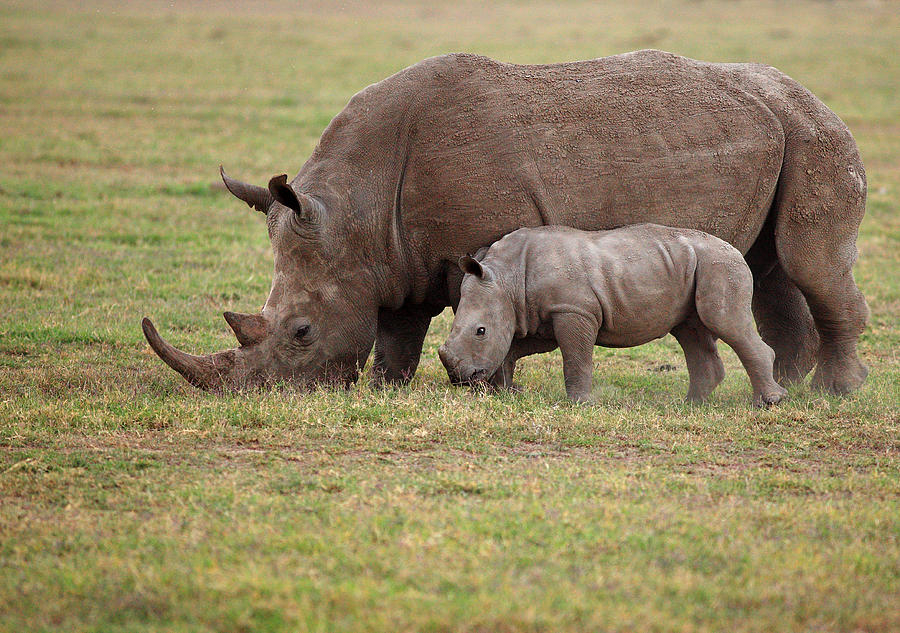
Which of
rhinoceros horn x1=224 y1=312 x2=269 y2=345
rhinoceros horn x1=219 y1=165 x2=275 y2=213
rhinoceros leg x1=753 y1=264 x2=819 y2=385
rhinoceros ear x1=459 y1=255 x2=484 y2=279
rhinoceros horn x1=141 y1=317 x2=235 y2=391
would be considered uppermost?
rhinoceros horn x1=219 y1=165 x2=275 y2=213

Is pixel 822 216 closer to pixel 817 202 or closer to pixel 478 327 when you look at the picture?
pixel 817 202

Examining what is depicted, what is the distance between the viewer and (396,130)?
24.9 ft

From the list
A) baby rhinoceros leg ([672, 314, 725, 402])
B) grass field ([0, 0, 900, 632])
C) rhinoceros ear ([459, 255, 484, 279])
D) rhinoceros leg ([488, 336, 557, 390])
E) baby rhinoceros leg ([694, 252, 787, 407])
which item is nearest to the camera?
grass field ([0, 0, 900, 632])

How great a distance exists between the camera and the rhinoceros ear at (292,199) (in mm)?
7074

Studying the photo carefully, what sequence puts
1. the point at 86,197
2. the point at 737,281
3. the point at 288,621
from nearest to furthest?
the point at 288,621
the point at 737,281
the point at 86,197

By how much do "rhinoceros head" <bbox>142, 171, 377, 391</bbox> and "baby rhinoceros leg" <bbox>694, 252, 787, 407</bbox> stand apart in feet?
7.04

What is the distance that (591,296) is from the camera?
23.7 ft

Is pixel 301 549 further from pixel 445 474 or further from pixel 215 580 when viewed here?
pixel 445 474

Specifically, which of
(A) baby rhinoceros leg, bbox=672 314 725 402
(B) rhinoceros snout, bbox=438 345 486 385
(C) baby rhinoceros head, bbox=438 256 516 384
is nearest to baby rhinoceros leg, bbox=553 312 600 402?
(C) baby rhinoceros head, bbox=438 256 516 384

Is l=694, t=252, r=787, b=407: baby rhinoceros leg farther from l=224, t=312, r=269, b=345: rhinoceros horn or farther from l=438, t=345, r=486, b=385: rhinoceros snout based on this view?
l=224, t=312, r=269, b=345: rhinoceros horn

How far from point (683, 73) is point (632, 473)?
10.7 feet

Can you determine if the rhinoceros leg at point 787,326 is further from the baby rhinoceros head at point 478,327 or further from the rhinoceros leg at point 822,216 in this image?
the baby rhinoceros head at point 478,327

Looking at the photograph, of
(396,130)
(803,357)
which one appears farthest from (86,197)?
(803,357)

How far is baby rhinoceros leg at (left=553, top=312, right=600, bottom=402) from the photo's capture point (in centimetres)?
721
